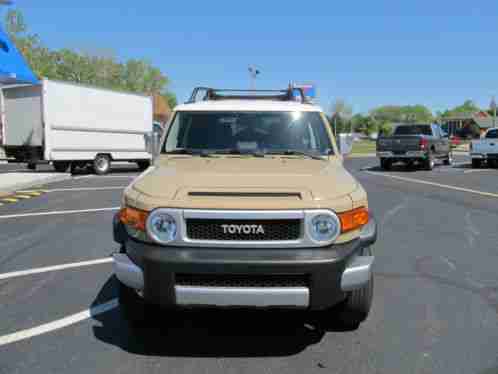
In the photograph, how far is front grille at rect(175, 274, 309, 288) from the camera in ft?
10.7

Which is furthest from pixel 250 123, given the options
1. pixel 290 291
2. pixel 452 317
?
pixel 452 317

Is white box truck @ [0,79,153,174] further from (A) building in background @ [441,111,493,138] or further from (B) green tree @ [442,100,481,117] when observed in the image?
(B) green tree @ [442,100,481,117]

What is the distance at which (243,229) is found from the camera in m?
3.24

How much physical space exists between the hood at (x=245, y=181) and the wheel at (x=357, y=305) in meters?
0.77

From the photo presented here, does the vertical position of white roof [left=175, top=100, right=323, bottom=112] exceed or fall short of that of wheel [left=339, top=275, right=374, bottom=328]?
it exceeds it

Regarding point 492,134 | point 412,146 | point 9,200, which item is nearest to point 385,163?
point 412,146

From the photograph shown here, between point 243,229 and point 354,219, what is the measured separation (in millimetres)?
776

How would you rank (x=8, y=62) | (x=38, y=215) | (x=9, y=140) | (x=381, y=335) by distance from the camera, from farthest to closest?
1. (x=9, y=140)
2. (x=8, y=62)
3. (x=38, y=215)
4. (x=381, y=335)

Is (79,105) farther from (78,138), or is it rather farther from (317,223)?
(317,223)

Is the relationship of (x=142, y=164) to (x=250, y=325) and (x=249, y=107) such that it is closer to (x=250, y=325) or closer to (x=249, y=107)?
(x=249, y=107)

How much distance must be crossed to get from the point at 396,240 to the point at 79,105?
1449 centimetres

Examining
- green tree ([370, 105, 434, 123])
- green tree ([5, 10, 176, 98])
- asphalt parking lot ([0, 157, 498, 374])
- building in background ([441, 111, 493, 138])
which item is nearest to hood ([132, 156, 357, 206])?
asphalt parking lot ([0, 157, 498, 374])

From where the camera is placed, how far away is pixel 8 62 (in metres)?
16.0

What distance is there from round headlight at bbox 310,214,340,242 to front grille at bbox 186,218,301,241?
10 centimetres
